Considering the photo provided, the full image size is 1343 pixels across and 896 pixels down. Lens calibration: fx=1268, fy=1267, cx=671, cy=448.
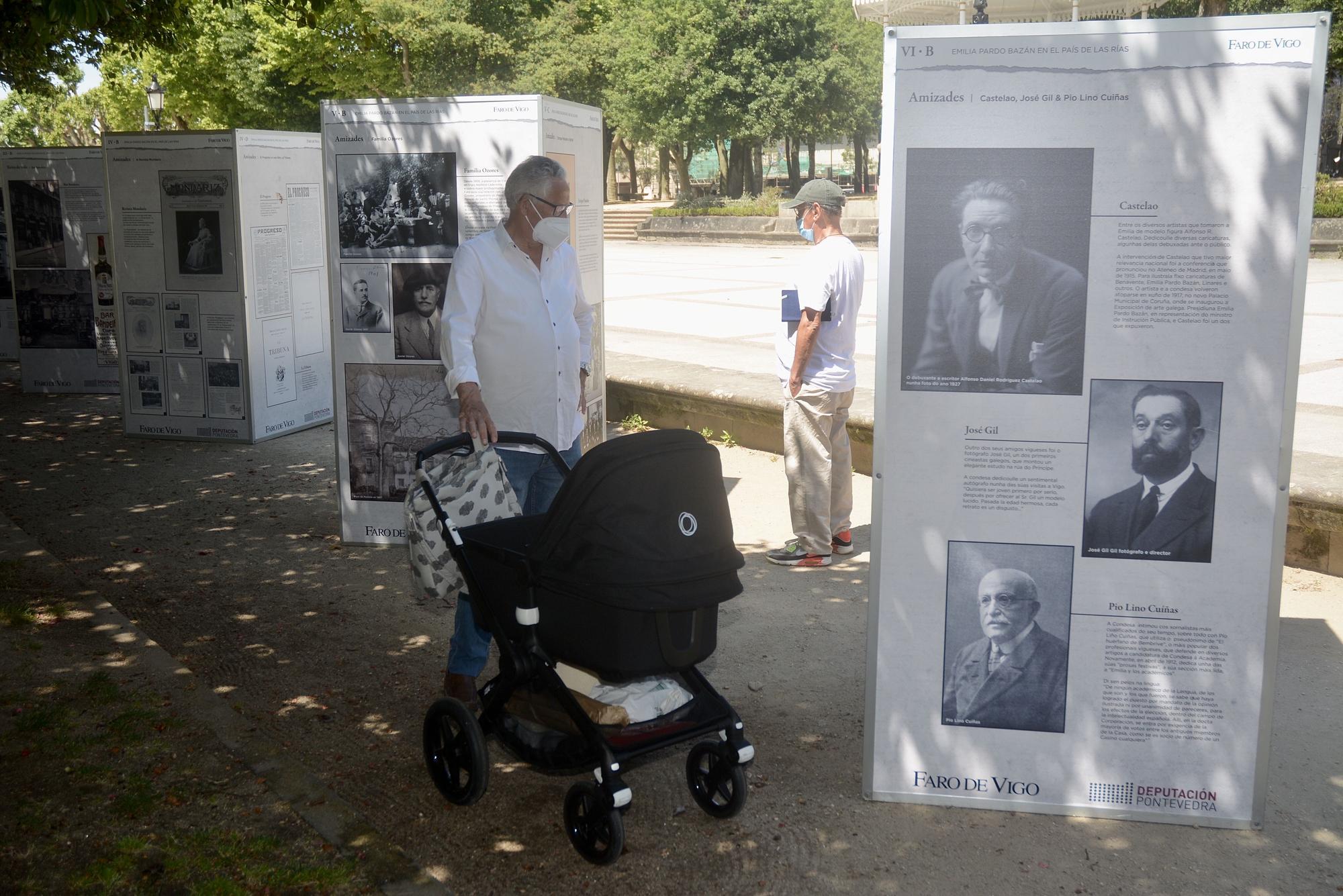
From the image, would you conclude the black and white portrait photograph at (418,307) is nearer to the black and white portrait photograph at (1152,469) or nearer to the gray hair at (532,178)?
the gray hair at (532,178)

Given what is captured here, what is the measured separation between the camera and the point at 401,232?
7.10m

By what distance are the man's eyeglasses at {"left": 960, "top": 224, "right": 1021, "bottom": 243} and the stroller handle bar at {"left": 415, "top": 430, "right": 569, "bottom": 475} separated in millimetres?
1678

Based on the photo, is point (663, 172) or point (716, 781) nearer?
point (716, 781)

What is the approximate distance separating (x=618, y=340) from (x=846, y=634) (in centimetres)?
887

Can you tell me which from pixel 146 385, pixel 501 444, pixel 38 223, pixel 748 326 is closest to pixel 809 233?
pixel 501 444

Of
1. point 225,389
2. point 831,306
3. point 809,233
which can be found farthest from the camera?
point 225,389

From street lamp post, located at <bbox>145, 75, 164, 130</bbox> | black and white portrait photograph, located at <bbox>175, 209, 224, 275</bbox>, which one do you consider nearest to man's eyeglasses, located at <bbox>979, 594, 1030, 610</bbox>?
black and white portrait photograph, located at <bbox>175, 209, 224, 275</bbox>

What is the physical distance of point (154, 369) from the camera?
35.5 ft

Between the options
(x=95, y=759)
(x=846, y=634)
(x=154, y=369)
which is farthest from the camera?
(x=154, y=369)

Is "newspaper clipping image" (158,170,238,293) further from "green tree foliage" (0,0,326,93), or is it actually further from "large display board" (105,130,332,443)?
"green tree foliage" (0,0,326,93)

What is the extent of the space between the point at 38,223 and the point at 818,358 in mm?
10048

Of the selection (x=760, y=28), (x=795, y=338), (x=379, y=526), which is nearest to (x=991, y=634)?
(x=795, y=338)

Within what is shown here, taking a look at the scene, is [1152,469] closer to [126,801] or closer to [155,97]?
[126,801]

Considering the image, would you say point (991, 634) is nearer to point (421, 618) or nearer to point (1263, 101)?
point (1263, 101)
